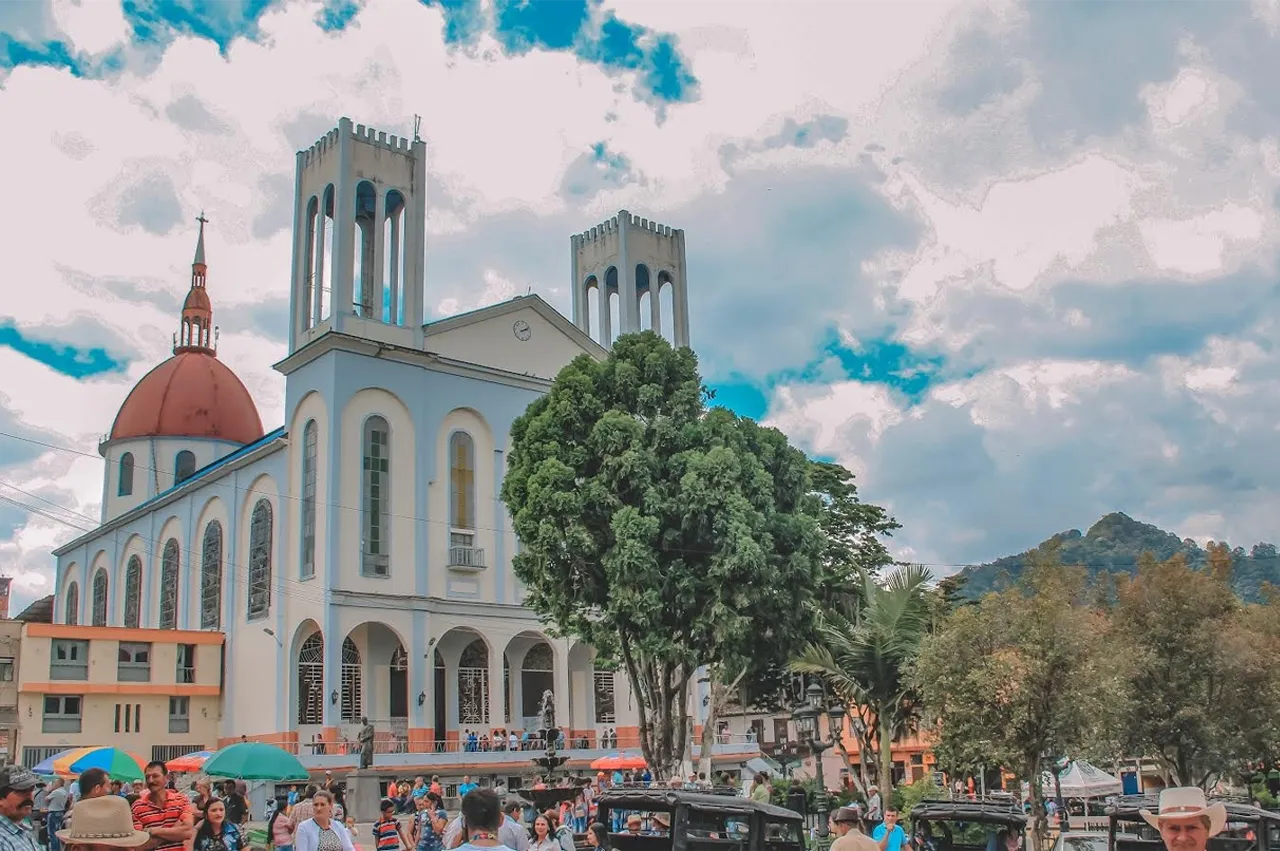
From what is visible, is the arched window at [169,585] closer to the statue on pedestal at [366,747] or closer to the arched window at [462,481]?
the arched window at [462,481]

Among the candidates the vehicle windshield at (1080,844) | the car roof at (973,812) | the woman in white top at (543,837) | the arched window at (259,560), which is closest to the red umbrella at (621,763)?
the arched window at (259,560)

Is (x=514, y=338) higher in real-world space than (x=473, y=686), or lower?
higher

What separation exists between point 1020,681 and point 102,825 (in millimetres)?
18956

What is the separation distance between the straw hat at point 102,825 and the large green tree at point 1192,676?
25.9 meters

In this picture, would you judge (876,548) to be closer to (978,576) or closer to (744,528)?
(744,528)

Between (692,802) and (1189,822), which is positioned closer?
(1189,822)

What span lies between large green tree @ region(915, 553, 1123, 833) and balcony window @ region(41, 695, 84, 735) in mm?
27448

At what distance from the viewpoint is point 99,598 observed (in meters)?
56.0

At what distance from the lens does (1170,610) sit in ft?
94.7

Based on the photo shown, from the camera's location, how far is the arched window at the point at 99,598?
182ft

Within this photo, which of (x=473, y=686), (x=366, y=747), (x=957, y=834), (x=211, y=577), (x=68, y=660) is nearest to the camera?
(x=957, y=834)

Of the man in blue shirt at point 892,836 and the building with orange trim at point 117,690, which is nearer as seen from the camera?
the man in blue shirt at point 892,836

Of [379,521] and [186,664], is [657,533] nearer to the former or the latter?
[379,521]

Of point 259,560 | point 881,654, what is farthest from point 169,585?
point 881,654
